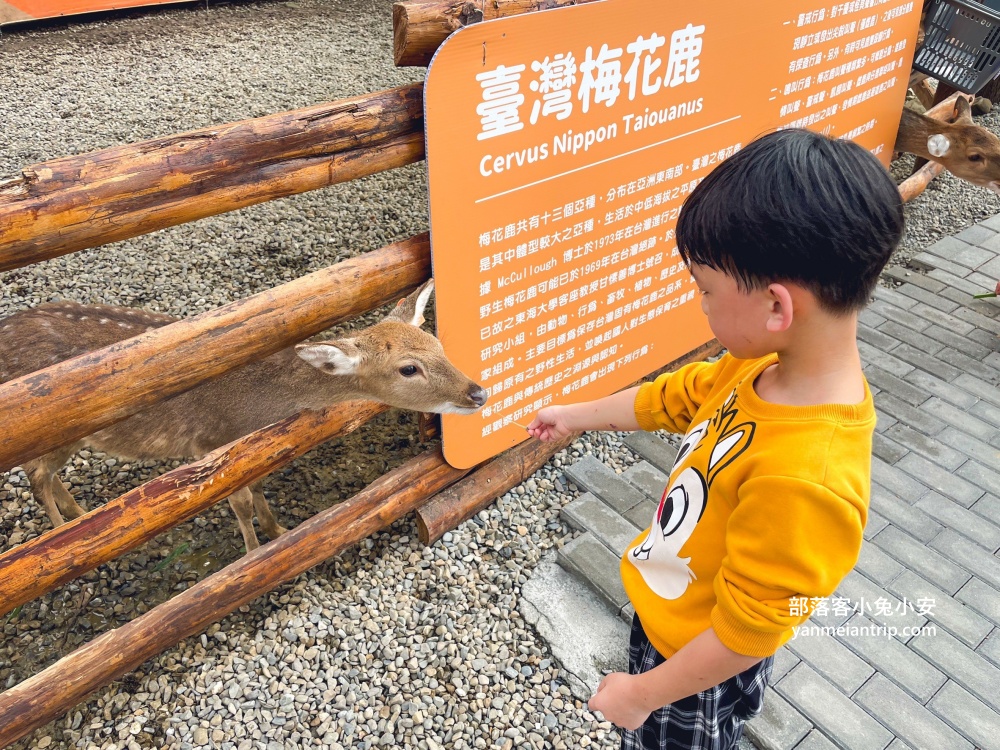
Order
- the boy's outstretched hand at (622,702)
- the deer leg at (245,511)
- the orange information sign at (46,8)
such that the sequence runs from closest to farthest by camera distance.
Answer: the boy's outstretched hand at (622,702)
the deer leg at (245,511)
the orange information sign at (46,8)

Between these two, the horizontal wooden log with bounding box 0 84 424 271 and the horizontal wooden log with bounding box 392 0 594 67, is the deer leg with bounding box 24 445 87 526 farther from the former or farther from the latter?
the horizontal wooden log with bounding box 392 0 594 67

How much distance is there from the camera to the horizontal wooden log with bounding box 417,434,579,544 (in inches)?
135

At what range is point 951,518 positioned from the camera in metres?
3.49

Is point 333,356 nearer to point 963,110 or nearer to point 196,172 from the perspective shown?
point 196,172

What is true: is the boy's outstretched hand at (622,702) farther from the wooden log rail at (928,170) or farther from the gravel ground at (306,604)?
the wooden log rail at (928,170)

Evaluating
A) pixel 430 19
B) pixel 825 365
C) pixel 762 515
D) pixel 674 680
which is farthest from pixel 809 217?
pixel 430 19

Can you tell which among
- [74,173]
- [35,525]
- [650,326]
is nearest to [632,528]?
[650,326]

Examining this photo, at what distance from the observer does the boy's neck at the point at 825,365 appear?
4.50 feet

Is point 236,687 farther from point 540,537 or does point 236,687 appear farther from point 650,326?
point 650,326

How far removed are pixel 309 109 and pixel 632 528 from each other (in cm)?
230

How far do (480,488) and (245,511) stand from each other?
1.11m

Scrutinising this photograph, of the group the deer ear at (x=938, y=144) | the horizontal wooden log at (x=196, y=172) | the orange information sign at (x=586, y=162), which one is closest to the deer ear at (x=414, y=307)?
the orange information sign at (x=586, y=162)

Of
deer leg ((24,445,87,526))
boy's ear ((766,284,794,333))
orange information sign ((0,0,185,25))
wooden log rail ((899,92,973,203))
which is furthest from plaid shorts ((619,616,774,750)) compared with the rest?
orange information sign ((0,0,185,25))

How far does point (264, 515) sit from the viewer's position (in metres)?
3.46
